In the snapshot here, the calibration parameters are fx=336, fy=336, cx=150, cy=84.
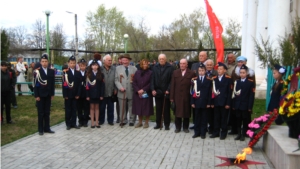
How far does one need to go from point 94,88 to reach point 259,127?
4.65 meters

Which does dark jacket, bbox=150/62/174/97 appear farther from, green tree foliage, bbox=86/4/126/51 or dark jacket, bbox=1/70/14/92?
green tree foliage, bbox=86/4/126/51

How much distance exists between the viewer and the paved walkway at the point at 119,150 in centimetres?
Answer: 617

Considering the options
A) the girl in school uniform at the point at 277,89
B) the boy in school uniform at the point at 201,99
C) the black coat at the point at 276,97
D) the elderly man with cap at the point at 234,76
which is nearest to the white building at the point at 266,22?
the elderly man with cap at the point at 234,76

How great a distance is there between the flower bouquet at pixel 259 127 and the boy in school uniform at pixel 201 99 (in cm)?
150

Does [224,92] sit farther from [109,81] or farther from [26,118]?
[26,118]

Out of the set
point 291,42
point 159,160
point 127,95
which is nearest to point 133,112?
point 127,95

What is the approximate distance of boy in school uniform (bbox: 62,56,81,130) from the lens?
9.23 meters

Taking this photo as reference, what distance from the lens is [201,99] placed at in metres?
8.36

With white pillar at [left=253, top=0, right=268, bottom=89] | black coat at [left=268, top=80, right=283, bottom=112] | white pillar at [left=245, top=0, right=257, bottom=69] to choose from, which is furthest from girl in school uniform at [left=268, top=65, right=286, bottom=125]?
Answer: white pillar at [left=245, top=0, right=257, bottom=69]

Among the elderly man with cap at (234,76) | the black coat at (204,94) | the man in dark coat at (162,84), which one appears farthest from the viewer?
the man in dark coat at (162,84)

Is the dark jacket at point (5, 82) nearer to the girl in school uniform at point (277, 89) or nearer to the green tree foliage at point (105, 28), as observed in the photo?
the girl in school uniform at point (277, 89)

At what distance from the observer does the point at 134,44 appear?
50875 millimetres

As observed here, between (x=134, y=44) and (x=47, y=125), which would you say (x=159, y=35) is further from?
(x=47, y=125)

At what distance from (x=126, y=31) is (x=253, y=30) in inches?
1348
